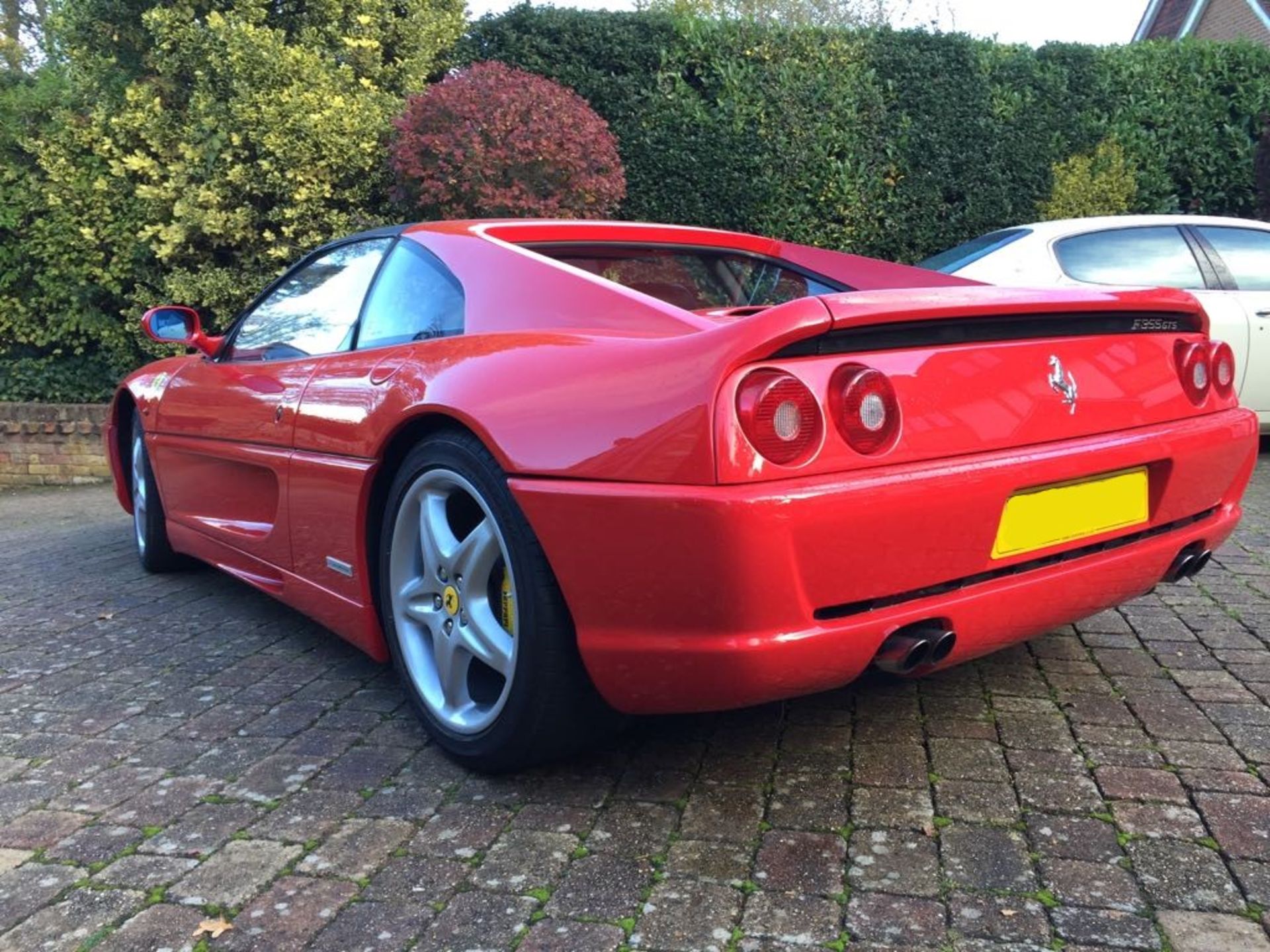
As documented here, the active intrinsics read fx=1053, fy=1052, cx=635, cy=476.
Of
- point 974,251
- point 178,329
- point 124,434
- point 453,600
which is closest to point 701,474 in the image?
point 453,600

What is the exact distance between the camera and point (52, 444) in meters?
8.62

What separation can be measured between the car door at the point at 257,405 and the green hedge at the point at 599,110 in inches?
173

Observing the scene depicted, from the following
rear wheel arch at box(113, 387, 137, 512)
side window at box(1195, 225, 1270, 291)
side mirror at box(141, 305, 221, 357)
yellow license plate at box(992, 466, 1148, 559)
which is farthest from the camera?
side window at box(1195, 225, 1270, 291)

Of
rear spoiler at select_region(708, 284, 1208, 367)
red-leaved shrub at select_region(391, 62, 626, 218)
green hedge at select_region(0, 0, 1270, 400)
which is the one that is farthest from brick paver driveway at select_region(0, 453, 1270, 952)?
green hedge at select_region(0, 0, 1270, 400)

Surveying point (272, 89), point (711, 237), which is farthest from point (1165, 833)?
point (272, 89)

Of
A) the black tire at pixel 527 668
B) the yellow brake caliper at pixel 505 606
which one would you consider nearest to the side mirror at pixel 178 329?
the black tire at pixel 527 668

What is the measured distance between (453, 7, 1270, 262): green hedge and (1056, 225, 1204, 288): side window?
132 inches

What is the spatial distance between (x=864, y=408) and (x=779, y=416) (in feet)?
0.59

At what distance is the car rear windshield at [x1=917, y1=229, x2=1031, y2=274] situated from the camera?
6.10 meters

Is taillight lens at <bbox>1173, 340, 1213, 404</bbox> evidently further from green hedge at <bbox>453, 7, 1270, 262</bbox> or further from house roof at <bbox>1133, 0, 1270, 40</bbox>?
house roof at <bbox>1133, 0, 1270, 40</bbox>

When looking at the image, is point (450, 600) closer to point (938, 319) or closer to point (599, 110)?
point (938, 319)

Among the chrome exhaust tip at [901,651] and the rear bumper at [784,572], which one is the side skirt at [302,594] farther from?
the chrome exhaust tip at [901,651]

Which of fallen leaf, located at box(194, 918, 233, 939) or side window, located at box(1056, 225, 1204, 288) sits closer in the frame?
fallen leaf, located at box(194, 918, 233, 939)

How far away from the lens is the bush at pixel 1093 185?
965 cm
